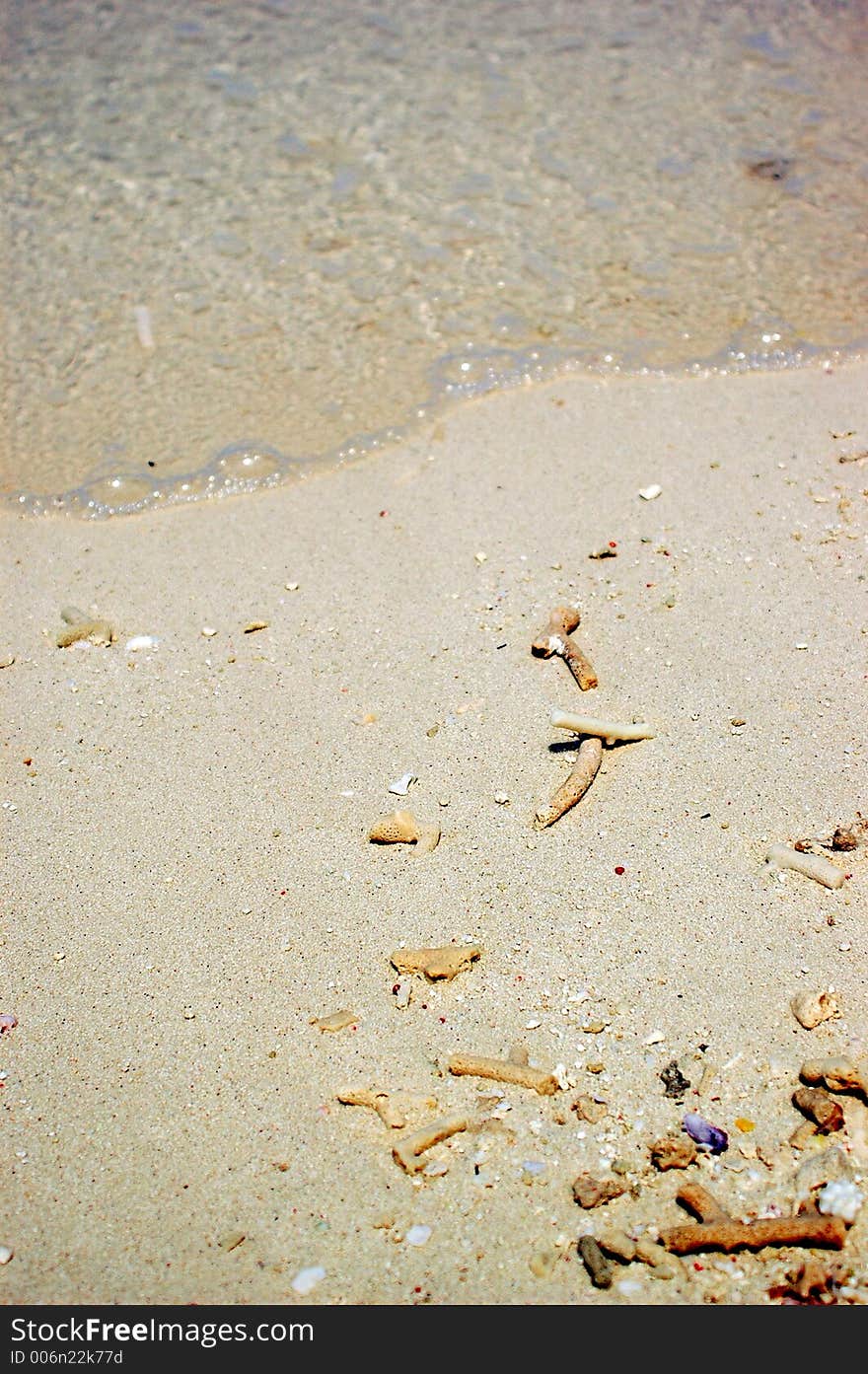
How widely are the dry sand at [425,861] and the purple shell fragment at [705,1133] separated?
0.09 feet

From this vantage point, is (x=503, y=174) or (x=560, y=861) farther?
(x=503, y=174)

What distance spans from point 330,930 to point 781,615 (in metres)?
1.72

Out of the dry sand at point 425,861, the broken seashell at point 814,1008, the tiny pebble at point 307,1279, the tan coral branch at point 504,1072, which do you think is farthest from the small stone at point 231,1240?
the broken seashell at point 814,1008

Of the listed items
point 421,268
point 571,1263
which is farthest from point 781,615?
point 421,268

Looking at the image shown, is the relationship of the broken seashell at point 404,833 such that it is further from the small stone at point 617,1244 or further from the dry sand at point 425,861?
the small stone at point 617,1244

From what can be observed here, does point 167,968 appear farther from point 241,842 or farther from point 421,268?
point 421,268

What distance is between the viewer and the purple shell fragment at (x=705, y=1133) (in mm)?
2277

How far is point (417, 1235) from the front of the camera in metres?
2.21

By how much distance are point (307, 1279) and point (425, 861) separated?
1039 millimetres

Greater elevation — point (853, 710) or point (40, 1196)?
point (853, 710)

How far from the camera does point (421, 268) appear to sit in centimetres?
548

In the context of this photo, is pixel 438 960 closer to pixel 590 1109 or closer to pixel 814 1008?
pixel 590 1109

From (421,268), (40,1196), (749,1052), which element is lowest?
(40,1196)

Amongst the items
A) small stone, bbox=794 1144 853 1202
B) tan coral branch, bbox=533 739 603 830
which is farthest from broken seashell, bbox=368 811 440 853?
small stone, bbox=794 1144 853 1202
